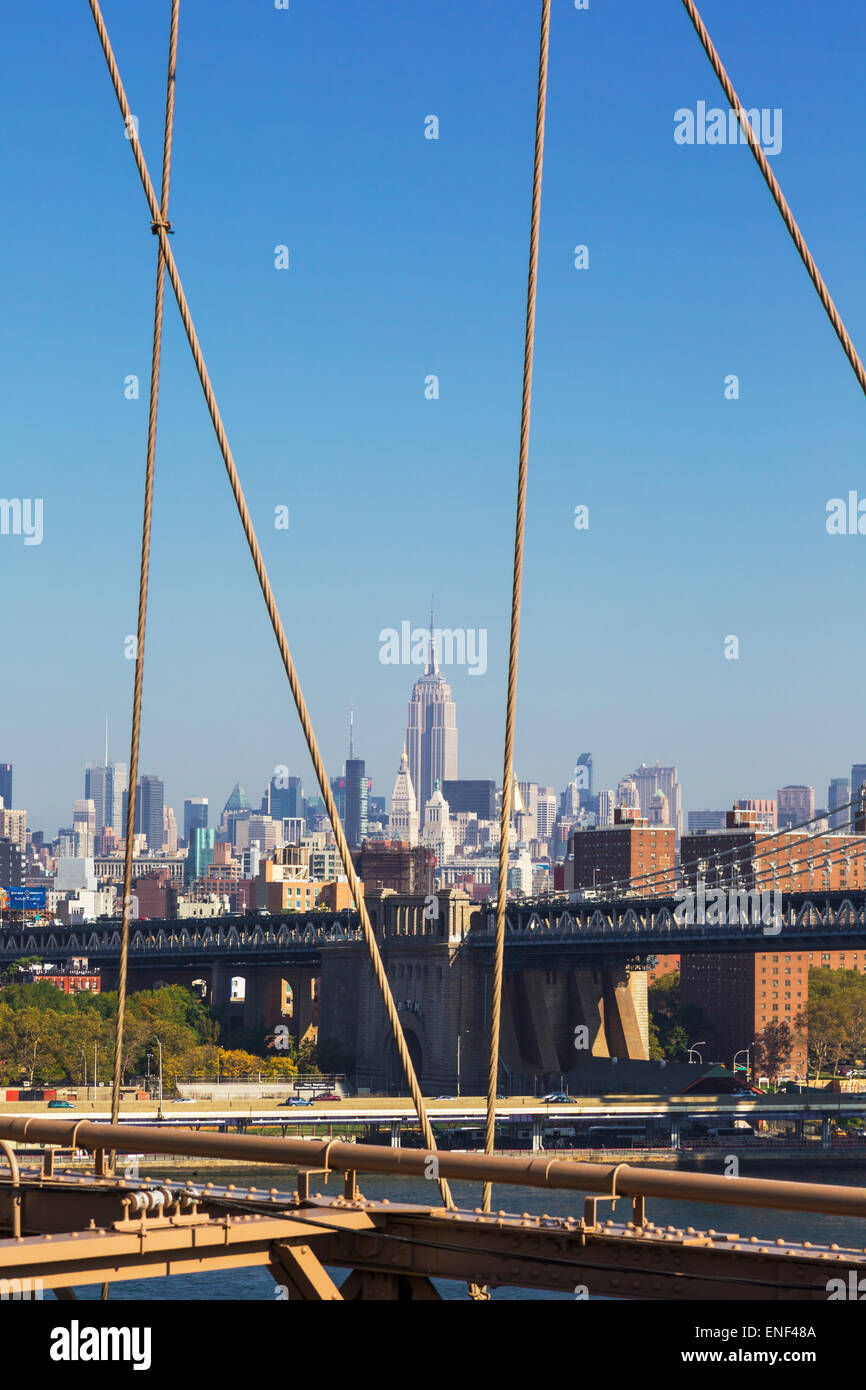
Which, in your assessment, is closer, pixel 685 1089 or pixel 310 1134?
pixel 310 1134

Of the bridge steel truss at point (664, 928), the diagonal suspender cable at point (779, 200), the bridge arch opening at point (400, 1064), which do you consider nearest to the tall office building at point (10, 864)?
the bridge steel truss at point (664, 928)

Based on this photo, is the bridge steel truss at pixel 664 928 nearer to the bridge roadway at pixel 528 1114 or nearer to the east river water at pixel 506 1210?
the bridge roadway at pixel 528 1114

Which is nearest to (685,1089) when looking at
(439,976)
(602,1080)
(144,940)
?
(602,1080)

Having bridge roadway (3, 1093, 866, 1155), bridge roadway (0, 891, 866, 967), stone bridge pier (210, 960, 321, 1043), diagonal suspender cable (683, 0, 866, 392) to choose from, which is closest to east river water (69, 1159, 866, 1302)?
bridge roadway (3, 1093, 866, 1155)

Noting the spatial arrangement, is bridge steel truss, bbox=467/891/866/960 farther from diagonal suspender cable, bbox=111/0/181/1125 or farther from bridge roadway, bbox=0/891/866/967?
diagonal suspender cable, bbox=111/0/181/1125

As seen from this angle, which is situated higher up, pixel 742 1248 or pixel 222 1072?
pixel 742 1248

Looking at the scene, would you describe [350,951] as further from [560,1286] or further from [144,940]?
[560,1286]
